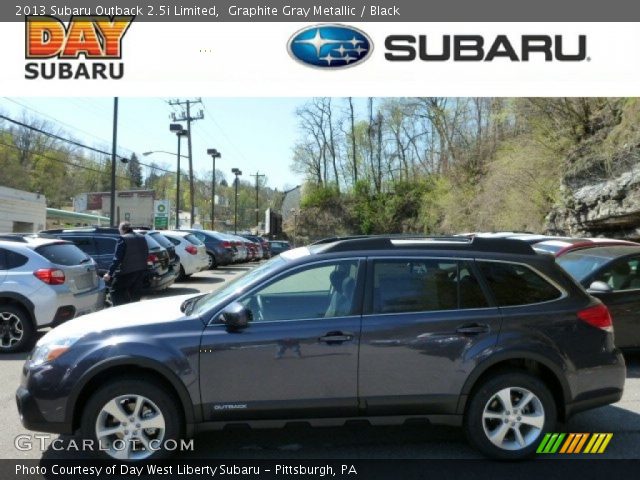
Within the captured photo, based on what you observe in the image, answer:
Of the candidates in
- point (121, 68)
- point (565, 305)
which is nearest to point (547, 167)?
point (121, 68)

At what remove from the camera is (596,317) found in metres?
4.06

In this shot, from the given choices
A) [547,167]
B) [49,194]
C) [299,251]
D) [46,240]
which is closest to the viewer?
[299,251]

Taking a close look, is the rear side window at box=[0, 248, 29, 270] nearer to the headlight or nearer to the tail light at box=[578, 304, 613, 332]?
the headlight

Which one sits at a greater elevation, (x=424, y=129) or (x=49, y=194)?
(x=424, y=129)

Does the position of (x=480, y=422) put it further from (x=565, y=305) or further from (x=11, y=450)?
(x=11, y=450)

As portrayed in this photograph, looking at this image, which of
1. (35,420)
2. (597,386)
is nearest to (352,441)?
(597,386)

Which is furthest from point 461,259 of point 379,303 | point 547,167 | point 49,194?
point 49,194

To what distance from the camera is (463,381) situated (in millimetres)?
3828

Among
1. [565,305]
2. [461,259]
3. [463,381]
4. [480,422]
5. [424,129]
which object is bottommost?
[480,422]

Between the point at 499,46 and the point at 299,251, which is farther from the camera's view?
the point at 499,46

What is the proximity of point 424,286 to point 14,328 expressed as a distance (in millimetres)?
5911

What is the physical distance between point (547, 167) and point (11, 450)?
60.0 feet

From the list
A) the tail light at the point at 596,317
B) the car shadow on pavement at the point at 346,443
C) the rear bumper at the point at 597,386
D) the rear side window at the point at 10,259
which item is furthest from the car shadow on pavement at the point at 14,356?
the tail light at the point at 596,317

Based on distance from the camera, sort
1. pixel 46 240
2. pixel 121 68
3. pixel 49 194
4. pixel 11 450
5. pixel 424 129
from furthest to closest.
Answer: pixel 49 194
pixel 424 129
pixel 121 68
pixel 46 240
pixel 11 450
